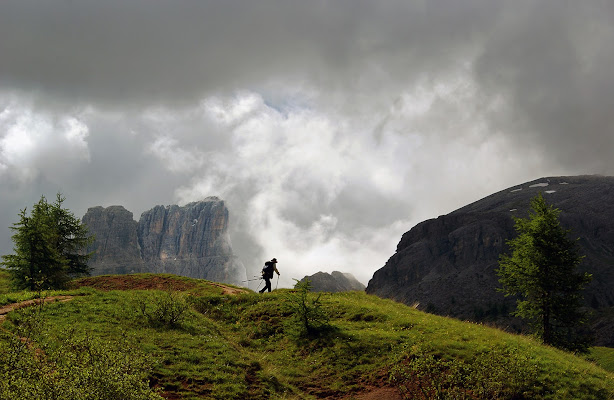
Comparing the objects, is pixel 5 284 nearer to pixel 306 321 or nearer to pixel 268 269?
pixel 268 269

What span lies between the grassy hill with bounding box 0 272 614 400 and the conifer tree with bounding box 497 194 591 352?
31.8 ft

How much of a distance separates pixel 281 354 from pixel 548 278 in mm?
21398

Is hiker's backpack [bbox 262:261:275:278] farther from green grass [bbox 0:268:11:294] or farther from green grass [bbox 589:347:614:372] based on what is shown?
green grass [bbox 589:347:614:372]

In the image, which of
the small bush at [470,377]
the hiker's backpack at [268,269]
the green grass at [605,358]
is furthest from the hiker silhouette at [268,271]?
the green grass at [605,358]

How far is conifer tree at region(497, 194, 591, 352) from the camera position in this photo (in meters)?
32.1

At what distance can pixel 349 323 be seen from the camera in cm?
2659

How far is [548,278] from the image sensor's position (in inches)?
1259

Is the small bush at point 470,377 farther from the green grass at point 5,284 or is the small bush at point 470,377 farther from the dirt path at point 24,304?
the green grass at point 5,284

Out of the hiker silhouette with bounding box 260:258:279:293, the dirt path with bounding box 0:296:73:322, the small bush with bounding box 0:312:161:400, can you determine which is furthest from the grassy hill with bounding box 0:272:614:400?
the hiker silhouette with bounding box 260:258:279:293

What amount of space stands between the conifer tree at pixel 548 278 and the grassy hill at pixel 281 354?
9.70m

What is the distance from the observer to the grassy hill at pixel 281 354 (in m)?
13.7

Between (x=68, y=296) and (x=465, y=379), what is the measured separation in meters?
22.7

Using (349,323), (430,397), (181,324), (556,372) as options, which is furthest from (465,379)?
(181,324)

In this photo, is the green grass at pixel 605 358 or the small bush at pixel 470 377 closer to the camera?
the small bush at pixel 470 377
